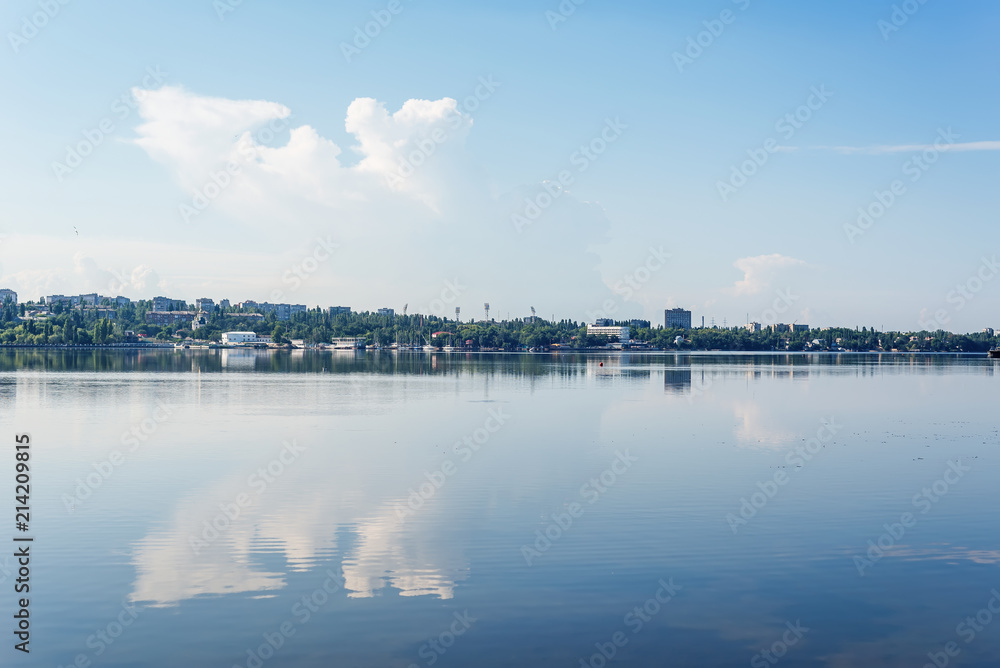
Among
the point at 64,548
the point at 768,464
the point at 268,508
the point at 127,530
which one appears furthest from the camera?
the point at 768,464

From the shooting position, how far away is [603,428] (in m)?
41.6

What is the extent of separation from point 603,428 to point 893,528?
21.2 m

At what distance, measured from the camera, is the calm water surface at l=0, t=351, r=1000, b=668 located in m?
13.4

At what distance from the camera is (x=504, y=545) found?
61.8ft

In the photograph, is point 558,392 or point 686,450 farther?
point 558,392

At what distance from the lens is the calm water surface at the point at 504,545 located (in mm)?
13359

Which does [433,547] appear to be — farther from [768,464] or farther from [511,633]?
[768,464]

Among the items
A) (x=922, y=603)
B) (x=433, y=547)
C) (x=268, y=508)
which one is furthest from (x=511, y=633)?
(x=268, y=508)

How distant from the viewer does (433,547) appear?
1858 cm

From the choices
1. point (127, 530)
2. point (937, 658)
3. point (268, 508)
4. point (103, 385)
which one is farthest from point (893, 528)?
point (103, 385)

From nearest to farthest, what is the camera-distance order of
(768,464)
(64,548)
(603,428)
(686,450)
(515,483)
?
(64,548) < (515,483) < (768,464) < (686,450) < (603,428)

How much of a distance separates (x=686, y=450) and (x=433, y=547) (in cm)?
1798

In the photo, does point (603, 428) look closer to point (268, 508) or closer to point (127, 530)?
point (268, 508)

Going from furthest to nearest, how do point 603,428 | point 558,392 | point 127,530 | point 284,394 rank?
point 558,392 < point 284,394 < point 603,428 < point 127,530
